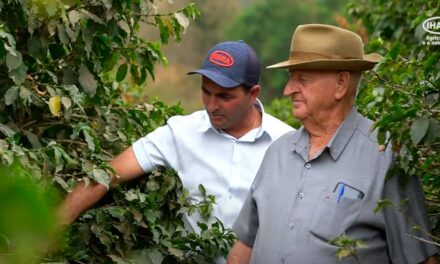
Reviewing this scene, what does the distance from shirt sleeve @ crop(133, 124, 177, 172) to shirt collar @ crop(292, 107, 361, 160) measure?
666mm

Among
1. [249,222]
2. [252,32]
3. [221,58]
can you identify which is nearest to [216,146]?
[221,58]

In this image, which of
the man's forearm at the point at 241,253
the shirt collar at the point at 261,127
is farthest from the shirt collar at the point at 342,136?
the shirt collar at the point at 261,127

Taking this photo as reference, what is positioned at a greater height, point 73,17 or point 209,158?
point 73,17

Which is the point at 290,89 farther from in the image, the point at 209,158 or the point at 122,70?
the point at 122,70

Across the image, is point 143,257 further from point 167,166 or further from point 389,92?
point 389,92

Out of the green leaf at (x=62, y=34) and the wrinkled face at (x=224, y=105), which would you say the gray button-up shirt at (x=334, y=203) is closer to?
the wrinkled face at (x=224, y=105)

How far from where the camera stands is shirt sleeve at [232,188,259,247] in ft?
8.89

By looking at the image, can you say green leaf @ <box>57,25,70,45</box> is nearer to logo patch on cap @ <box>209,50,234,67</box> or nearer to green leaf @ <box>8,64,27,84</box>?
green leaf @ <box>8,64,27,84</box>

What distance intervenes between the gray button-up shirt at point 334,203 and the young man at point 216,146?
39 centimetres

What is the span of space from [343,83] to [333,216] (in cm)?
49

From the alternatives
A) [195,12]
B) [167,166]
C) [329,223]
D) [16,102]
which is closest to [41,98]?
[16,102]

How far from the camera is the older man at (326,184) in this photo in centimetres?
234
